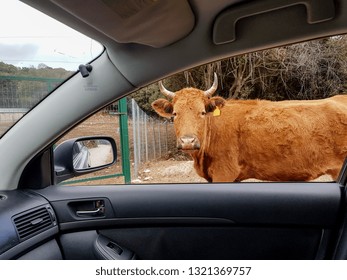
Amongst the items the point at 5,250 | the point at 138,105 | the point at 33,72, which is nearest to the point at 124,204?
the point at 5,250

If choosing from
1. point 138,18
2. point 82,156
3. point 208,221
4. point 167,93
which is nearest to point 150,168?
point 167,93

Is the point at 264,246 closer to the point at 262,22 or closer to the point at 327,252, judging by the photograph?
the point at 327,252

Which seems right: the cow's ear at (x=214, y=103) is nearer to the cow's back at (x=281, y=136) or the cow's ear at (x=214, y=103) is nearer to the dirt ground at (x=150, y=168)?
the cow's back at (x=281, y=136)

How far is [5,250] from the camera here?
4.23 ft

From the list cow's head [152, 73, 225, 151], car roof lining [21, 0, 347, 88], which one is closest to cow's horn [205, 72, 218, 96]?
cow's head [152, 73, 225, 151]

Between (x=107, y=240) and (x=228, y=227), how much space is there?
2.08 ft

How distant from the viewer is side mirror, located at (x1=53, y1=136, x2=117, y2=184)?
1784mm

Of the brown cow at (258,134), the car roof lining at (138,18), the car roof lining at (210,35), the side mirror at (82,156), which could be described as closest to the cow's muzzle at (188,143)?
the brown cow at (258,134)

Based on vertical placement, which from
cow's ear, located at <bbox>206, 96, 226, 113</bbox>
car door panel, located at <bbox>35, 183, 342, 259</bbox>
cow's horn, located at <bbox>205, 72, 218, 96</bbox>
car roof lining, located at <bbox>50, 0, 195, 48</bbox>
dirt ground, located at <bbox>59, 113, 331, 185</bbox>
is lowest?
car door panel, located at <bbox>35, 183, 342, 259</bbox>

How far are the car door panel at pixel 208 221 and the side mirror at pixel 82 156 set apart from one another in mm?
102

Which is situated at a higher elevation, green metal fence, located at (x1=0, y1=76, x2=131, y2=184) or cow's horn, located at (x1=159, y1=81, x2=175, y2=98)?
cow's horn, located at (x1=159, y1=81, x2=175, y2=98)

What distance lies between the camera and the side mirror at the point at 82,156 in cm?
178

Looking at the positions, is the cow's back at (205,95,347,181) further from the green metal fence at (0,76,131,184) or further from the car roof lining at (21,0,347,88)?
the green metal fence at (0,76,131,184)

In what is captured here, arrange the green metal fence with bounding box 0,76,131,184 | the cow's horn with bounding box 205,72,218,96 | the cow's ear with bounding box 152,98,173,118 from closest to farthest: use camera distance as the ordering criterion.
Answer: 1. the green metal fence with bounding box 0,76,131,184
2. the cow's horn with bounding box 205,72,218,96
3. the cow's ear with bounding box 152,98,173,118
